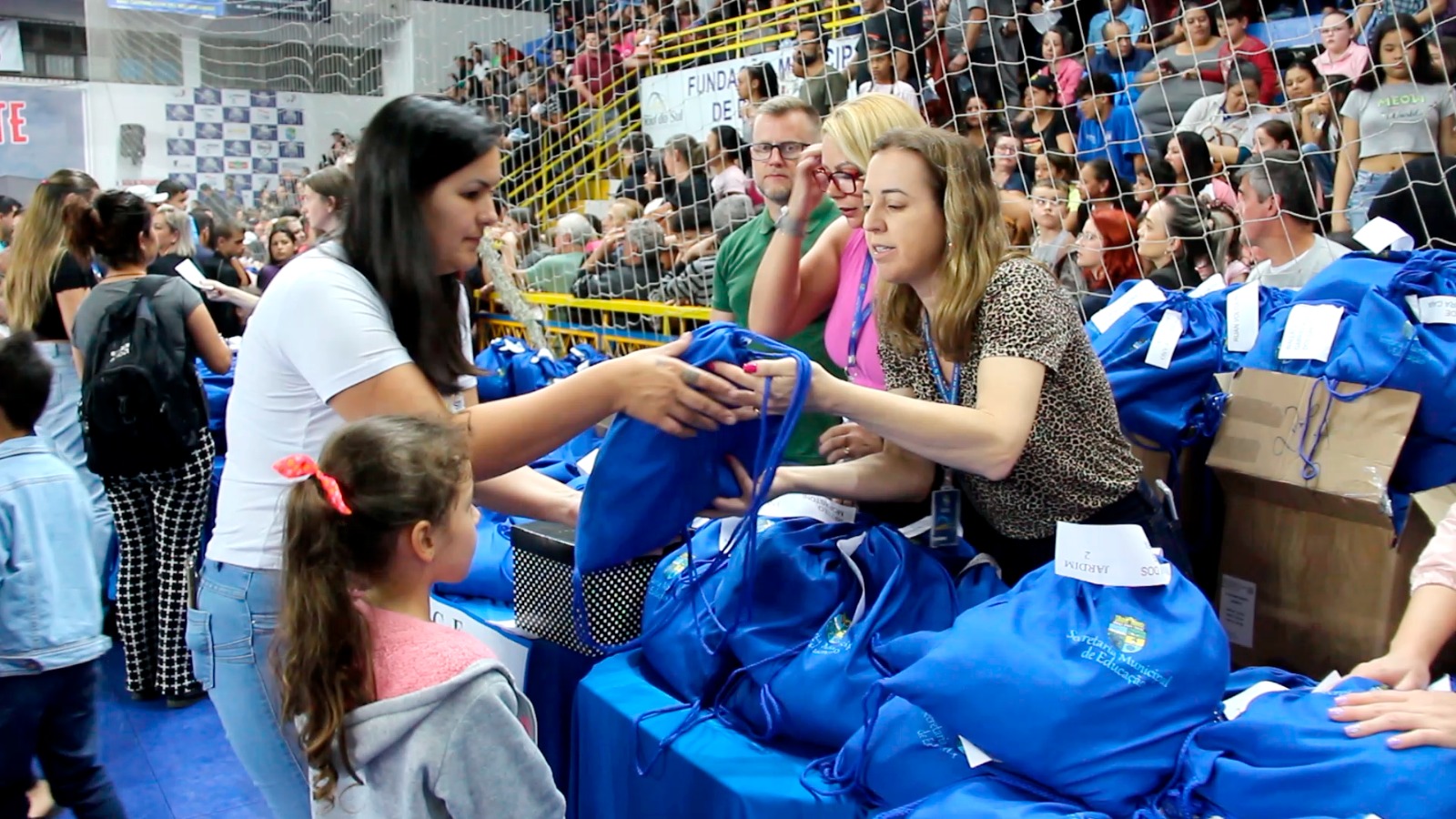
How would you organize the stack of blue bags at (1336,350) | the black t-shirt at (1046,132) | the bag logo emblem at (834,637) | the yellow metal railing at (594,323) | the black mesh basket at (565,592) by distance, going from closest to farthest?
the bag logo emblem at (834,637) → the stack of blue bags at (1336,350) → the black mesh basket at (565,592) → the yellow metal railing at (594,323) → the black t-shirt at (1046,132)

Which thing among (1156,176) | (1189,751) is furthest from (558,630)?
(1156,176)

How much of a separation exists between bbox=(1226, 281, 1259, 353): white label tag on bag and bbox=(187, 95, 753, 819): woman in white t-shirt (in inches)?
A: 40.5

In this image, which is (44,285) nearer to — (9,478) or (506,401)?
(9,478)

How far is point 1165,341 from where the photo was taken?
6.52 feet

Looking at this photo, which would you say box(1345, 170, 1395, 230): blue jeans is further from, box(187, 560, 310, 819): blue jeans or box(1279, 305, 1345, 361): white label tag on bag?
box(187, 560, 310, 819): blue jeans

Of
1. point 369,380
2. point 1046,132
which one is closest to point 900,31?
→ point 1046,132

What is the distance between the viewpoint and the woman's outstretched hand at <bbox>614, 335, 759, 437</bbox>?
144 cm

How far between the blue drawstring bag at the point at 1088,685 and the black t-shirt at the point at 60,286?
301 cm

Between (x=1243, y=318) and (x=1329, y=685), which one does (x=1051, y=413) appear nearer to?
(x=1329, y=685)

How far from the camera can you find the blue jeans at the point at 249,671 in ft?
4.60

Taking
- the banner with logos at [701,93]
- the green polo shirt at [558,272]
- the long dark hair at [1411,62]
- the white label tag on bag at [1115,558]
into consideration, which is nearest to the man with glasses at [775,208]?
the white label tag on bag at [1115,558]

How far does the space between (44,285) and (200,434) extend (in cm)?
70

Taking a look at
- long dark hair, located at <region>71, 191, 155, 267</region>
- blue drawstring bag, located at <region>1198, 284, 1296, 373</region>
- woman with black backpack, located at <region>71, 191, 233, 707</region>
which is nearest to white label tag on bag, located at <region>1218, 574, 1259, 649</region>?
blue drawstring bag, located at <region>1198, 284, 1296, 373</region>

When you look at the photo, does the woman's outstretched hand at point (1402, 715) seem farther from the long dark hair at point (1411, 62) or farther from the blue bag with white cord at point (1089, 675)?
the long dark hair at point (1411, 62)
